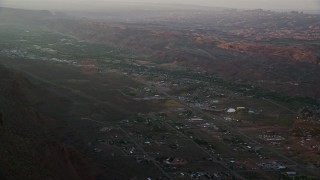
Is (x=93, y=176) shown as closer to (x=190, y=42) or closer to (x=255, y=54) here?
(x=255, y=54)

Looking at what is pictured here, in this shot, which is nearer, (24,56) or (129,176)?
(129,176)

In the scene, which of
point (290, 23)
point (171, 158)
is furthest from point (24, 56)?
point (290, 23)

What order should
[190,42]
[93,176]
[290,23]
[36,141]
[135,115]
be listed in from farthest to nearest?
[290,23]
[190,42]
[135,115]
[93,176]
[36,141]

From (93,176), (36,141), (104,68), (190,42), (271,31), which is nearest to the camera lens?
(36,141)

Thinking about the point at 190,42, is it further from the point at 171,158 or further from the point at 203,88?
the point at 171,158

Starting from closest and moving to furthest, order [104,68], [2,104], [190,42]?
1. [2,104]
2. [104,68]
3. [190,42]

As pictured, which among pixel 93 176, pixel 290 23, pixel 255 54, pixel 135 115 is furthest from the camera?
pixel 290 23

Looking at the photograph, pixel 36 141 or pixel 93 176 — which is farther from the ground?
pixel 36 141

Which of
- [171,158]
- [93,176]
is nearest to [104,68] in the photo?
[171,158]

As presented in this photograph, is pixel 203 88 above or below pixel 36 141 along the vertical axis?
below
